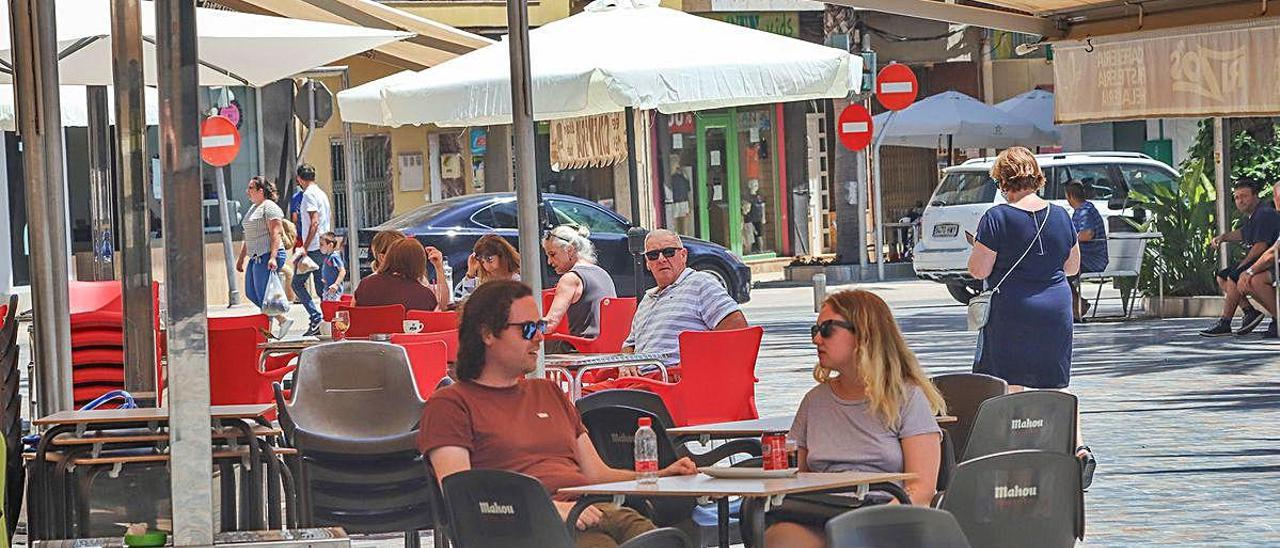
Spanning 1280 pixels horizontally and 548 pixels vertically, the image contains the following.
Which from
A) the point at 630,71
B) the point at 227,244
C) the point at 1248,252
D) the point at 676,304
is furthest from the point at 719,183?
the point at 676,304

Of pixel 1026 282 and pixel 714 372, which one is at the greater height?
pixel 1026 282

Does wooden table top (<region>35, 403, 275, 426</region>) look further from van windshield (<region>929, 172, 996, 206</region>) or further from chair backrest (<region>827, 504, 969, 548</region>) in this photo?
van windshield (<region>929, 172, 996, 206</region>)

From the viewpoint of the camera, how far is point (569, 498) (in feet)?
20.6

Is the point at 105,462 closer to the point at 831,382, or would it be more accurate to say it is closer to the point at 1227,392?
the point at 831,382

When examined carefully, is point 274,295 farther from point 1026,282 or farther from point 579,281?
point 1026,282

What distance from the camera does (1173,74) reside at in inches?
420

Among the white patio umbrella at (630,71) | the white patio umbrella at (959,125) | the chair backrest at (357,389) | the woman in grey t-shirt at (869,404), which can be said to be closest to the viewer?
the woman in grey t-shirt at (869,404)

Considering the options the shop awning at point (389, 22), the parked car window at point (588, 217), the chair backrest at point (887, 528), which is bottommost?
the chair backrest at point (887, 528)

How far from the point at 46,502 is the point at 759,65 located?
6.91m

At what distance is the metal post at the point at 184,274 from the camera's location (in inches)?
232

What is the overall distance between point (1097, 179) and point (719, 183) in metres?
9.64

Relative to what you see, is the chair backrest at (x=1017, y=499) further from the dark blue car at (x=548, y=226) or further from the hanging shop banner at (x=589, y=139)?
the dark blue car at (x=548, y=226)

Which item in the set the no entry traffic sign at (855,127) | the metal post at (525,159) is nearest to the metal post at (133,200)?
the metal post at (525,159)

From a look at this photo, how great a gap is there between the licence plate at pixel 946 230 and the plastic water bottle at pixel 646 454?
18.7 meters
